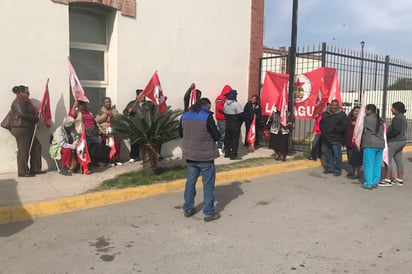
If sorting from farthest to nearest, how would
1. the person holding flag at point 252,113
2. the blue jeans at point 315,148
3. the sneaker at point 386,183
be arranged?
the person holding flag at point 252,113 → the blue jeans at point 315,148 → the sneaker at point 386,183

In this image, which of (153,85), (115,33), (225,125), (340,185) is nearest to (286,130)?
(225,125)

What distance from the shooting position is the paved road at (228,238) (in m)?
3.87

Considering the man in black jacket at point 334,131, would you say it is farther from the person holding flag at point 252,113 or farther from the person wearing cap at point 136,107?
the person wearing cap at point 136,107

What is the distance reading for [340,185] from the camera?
24.9 ft

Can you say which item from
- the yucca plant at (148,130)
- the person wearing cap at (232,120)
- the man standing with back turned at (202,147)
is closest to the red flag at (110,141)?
the yucca plant at (148,130)

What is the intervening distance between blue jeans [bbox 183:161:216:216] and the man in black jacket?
4.04 metres

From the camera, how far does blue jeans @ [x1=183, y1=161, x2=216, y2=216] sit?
5.25 meters

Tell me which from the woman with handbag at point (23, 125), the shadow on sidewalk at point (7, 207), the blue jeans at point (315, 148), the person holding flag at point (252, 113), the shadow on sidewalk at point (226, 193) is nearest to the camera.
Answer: the shadow on sidewalk at point (7, 207)

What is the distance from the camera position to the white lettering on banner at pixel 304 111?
31.8 ft

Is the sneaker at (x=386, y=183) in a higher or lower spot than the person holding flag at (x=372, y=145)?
lower

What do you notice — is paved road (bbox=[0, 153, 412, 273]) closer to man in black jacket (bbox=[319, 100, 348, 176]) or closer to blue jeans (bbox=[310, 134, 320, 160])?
man in black jacket (bbox=[319, 100, 348, 176])

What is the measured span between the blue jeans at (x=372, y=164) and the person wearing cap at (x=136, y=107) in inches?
181

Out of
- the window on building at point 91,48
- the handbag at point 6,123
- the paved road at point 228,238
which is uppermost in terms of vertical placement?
the window on building at point 91,48

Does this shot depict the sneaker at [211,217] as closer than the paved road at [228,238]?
No
